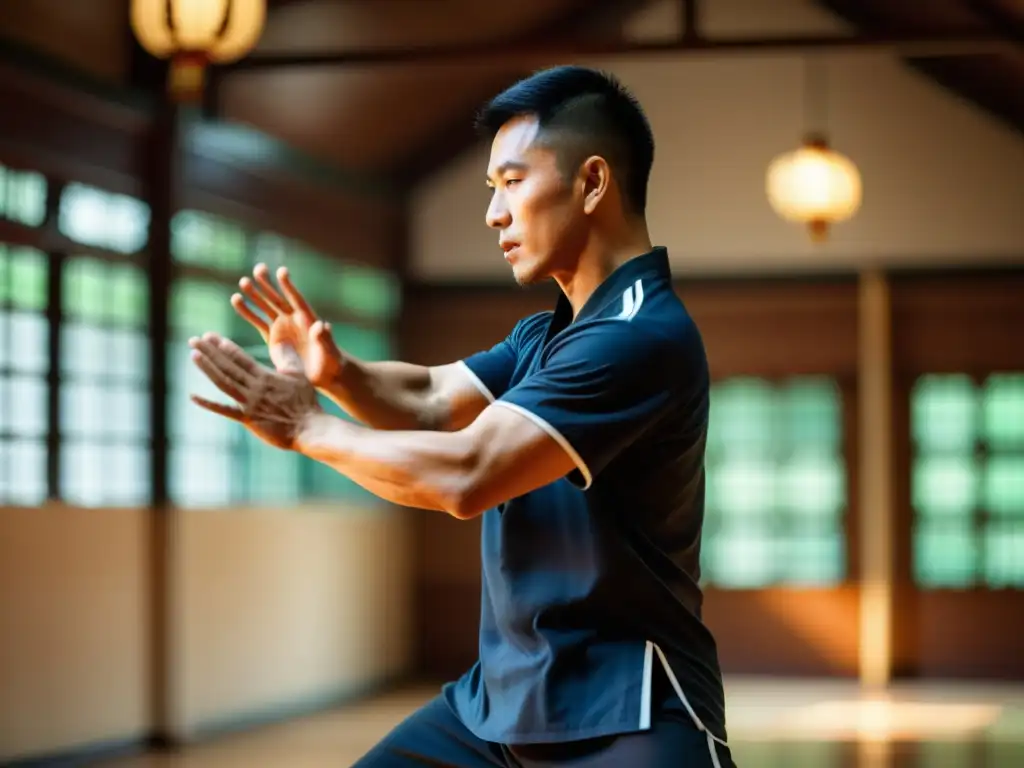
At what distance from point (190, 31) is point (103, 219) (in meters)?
1.62

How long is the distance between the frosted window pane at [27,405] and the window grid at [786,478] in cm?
421

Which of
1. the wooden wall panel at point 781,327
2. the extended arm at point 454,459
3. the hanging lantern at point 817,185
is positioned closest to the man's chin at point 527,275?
the extended arm at point 454,459

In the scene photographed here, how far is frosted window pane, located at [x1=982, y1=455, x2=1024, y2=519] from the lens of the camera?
8.84 meters

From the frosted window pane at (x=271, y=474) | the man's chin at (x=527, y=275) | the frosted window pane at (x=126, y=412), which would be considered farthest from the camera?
the frosted window pane at (x=271, y=474)

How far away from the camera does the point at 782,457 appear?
9.05 metres

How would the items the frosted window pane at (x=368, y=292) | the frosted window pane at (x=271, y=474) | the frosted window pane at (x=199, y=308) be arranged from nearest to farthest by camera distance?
the frosted window pane at (x=199, y=308)
the frosted window pane at (x=271, y=474)
the frosted window pane at (x=368, y=292)

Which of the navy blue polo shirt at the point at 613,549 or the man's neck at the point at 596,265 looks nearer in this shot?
the navy blue polo shirt at the point at 613,549

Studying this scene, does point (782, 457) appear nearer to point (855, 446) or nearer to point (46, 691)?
point (855, 446)

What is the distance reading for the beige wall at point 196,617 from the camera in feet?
19.1

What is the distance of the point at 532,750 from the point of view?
2.03 metres

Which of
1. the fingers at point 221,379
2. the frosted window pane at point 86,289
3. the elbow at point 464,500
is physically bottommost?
the elbow at point 464,500

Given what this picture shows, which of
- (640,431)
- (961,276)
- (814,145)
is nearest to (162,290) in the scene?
(814,145)

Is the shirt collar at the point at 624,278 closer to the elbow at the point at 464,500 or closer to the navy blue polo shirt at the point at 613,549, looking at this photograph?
the navy blue polo shirt at the point at 613,549

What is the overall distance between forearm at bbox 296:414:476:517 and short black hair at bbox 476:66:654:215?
1.35 feet
